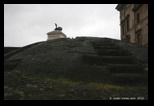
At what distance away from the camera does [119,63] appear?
589 inches

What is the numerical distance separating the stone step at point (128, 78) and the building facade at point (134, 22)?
12.6 meters

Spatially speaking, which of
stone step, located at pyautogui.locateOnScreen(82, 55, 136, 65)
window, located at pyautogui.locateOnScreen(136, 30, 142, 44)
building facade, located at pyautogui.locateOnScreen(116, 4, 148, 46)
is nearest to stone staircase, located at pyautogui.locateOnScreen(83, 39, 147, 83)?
stone step, located at pyautogui.locateOnScreen(82, 55, 136, 65)

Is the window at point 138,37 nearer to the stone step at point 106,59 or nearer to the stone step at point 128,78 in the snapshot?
the stone step at point 106,59

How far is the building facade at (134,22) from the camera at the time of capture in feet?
84.2

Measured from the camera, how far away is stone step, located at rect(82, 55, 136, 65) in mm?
14661

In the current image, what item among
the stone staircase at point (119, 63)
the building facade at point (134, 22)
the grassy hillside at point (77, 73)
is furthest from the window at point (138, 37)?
the stone staircase at point (119, 63)

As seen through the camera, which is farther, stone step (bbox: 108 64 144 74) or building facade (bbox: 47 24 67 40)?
building facade (bbox: 47 24 67 40)

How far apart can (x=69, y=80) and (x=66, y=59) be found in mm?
2635

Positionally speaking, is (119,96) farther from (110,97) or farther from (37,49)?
(37,49)

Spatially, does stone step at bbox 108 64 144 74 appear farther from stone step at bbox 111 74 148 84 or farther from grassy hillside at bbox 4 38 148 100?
stone step at bbox 111 74 148 84

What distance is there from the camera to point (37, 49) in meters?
18.2

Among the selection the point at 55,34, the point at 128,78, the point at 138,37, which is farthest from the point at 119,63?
the point at 55,34

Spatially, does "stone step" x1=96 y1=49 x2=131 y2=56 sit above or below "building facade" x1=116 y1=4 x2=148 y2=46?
below

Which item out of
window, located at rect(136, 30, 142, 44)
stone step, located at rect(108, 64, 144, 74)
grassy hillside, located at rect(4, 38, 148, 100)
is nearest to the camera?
grassy hillside, located at rect(4, 38, 148, 100)
